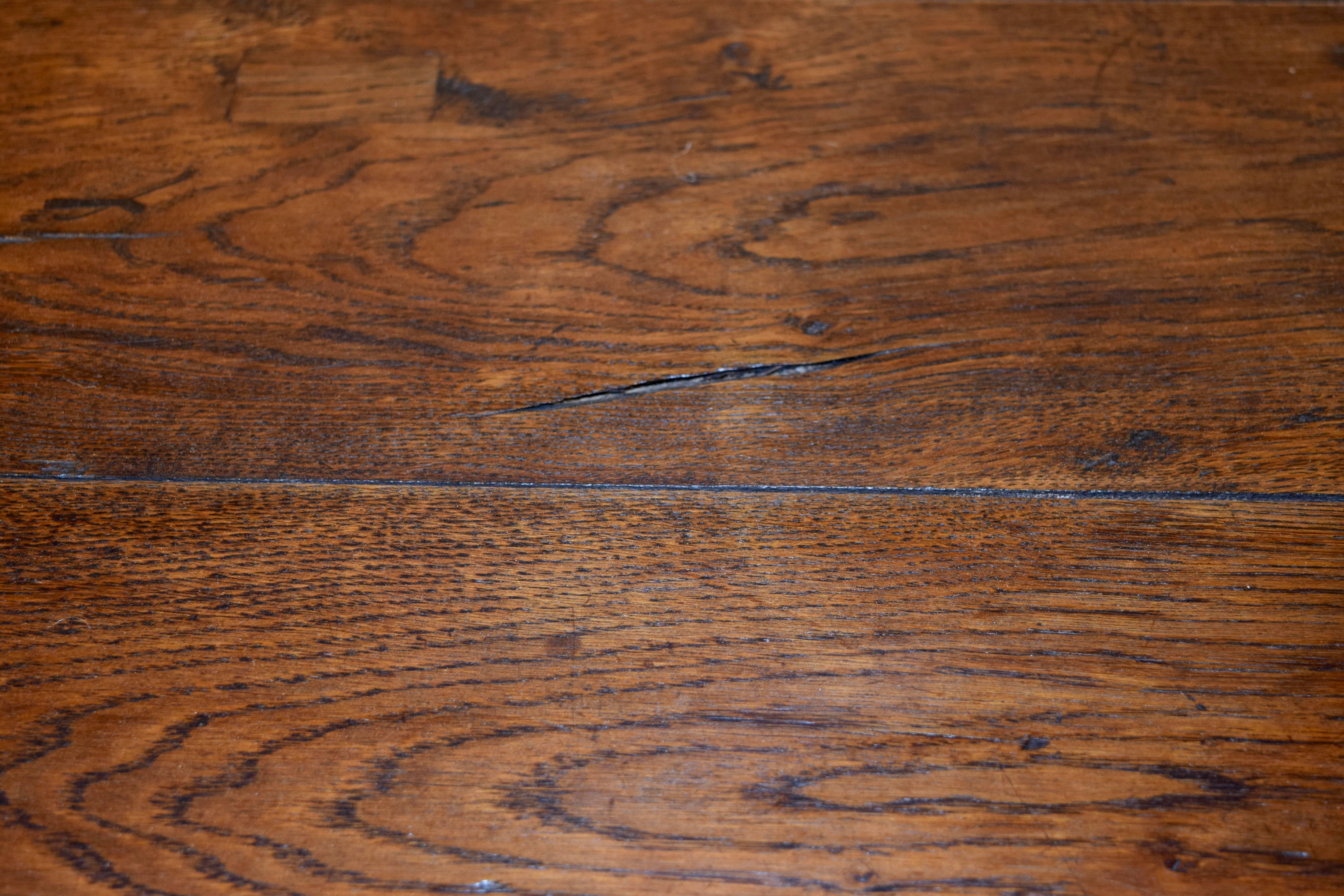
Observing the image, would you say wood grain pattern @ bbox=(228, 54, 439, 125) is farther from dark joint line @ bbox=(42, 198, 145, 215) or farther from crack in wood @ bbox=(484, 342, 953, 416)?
crack in wood @ bbox=(484, 342, 953, 416)

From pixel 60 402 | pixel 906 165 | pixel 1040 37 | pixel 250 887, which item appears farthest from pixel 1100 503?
pixel 60 402

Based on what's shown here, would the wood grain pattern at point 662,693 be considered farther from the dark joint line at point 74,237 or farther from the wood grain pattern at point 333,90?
the wood grain pattern at point 333,90

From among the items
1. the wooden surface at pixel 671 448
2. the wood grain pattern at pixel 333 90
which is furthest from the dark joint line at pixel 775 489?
the wood grain pattern at pixel 333 90

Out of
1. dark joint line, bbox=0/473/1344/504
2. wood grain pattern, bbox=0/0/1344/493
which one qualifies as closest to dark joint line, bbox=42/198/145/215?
wood grain pattern, bbox=0/0/1344/493

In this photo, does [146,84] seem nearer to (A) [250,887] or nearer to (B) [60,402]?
(B) [60,402]

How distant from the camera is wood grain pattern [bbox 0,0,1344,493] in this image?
550 mm

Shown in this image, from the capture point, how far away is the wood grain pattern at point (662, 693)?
454 millimetres

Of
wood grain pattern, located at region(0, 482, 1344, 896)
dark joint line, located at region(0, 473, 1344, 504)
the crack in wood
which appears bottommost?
wood grain pattern, located at region(0, 482, 1344, 896)

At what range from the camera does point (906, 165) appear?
638 millimetres

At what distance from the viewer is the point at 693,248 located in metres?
0.60

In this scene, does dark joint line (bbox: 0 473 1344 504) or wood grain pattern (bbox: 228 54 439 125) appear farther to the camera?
wood grain pattern (bbox: 228 54 439 125)

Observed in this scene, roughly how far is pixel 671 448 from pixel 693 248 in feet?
0.46

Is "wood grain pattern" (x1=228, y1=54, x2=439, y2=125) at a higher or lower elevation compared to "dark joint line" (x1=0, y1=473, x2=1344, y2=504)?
higher

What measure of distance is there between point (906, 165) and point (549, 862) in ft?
1.58
